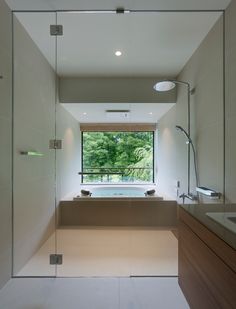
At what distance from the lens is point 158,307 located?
5.16ft

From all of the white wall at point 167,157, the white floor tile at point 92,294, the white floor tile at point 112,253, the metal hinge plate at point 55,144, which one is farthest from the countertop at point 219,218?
the metal hinge plate at point 55,144

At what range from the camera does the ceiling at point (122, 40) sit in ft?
6.69

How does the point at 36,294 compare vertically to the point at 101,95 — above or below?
below

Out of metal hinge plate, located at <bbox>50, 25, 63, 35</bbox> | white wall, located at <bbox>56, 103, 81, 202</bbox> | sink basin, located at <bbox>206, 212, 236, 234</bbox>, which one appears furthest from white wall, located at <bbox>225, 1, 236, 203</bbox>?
white wall, located at <bbox>56, 103, 81, 202</bbox>

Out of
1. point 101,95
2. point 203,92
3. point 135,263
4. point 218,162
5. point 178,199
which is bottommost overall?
point 135,263

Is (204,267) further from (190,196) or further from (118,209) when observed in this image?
(118,209)

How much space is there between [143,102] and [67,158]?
1.42 metres

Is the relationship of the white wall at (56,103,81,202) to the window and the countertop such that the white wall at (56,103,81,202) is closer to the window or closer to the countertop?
the window

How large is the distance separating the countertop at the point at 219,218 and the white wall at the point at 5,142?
1505mm

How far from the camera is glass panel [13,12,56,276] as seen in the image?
2074 millimetres

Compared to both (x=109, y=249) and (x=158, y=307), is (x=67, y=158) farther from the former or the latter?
(x=158, y=307)

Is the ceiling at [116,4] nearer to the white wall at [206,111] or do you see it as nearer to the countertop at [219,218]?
the white wall at [206,111]

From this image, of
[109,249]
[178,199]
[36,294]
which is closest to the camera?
[36,294]

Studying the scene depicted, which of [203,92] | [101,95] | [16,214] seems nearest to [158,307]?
[16,214]
